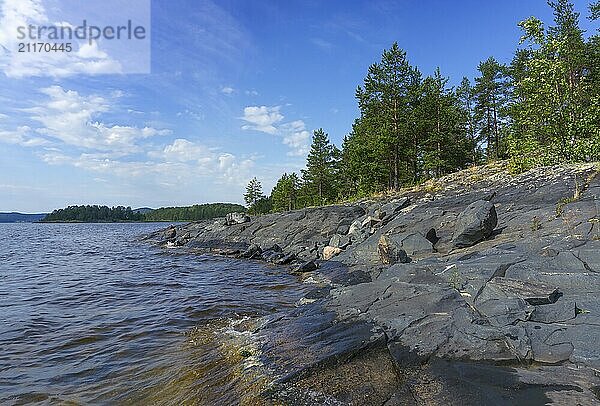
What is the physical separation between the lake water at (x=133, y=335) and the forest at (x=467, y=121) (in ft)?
44.3

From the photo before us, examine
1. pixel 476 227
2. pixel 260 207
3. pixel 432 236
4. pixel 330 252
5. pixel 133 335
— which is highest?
pixel 260 207

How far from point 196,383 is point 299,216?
94.2ft

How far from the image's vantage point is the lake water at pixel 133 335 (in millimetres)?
7455

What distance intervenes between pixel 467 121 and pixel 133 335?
57.3 metres

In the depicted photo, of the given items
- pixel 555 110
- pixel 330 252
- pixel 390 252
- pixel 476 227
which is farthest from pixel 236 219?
pixel 555 110

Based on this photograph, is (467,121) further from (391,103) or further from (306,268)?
(306,268)

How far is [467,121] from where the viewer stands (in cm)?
5584

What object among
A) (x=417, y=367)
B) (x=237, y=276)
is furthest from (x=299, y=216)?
(x=417, y=367)

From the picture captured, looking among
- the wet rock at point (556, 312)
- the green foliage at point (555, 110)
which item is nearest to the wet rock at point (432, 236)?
the green foliage at point (555, 110)

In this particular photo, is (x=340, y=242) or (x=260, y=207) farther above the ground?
(x=260, y=207)

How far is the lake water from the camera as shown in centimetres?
746

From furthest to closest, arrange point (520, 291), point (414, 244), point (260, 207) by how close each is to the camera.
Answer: point (260, 207) → point (414, 244) → point (520, 291)

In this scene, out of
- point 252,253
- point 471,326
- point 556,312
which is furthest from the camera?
point 252,253

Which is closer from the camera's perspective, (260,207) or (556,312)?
(556,312)
